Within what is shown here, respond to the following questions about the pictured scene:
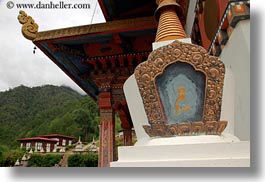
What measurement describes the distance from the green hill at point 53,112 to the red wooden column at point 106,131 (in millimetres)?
5280

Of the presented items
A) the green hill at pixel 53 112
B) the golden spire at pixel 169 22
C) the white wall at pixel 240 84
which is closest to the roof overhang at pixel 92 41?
the golden spire at pixel 169 22

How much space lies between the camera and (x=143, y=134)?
1640 millimetres

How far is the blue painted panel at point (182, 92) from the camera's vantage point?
4.93 feet

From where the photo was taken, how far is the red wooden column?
373 centimetres

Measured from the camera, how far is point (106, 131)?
384 centimetres

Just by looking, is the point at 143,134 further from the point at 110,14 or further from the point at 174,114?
the point at 110,14

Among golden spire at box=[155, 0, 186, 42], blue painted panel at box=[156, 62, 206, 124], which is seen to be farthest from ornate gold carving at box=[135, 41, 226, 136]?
golden spire at box=[155, 0, 186, 42]

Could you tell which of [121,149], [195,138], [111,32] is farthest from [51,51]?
[195,138]

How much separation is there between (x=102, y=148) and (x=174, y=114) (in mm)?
2421

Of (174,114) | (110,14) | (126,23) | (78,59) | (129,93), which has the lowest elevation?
(174,114)

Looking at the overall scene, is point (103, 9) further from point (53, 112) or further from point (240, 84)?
point (53, 112)

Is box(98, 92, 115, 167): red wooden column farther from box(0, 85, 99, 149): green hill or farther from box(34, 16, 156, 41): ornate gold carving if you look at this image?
box(0, 85, 99, 149): green hill

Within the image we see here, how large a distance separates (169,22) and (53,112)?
50.6 ft

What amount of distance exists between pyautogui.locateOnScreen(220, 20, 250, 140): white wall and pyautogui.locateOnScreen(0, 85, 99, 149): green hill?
7743 mm
